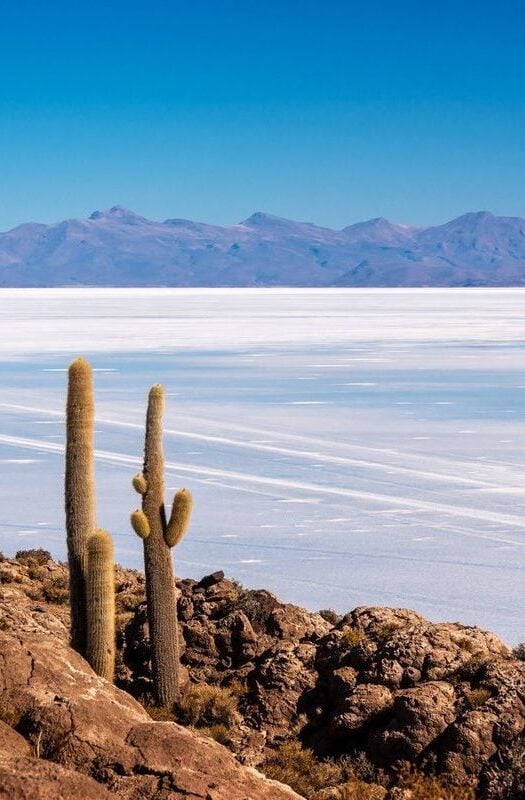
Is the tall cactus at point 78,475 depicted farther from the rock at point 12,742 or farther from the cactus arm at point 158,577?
the rock at point 12,742

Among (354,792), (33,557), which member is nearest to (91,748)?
(354,792)

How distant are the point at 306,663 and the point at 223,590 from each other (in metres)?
1.99

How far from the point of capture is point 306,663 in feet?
31.2

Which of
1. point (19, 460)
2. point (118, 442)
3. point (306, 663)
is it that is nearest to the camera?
point (306, 663)

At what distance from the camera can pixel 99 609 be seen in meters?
8.92

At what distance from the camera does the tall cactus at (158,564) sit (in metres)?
9.30

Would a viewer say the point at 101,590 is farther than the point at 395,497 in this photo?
No

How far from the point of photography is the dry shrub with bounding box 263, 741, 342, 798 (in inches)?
312

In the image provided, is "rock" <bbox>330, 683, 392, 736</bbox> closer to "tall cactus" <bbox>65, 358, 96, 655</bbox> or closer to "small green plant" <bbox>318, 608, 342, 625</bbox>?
"tall cactus" <bbox>65, 358, 96, 655</bbox>

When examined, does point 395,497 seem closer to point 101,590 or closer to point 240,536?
point 240,536

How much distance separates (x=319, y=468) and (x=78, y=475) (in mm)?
10760

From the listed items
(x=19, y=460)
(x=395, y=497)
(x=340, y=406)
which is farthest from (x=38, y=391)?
(x=395, y=497)

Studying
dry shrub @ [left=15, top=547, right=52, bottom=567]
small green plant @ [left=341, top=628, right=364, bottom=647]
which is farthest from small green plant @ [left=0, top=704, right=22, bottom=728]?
dry shrub @ [left=15, top=547, right=52, bottom=567]

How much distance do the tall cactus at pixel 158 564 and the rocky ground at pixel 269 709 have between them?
0.25m
